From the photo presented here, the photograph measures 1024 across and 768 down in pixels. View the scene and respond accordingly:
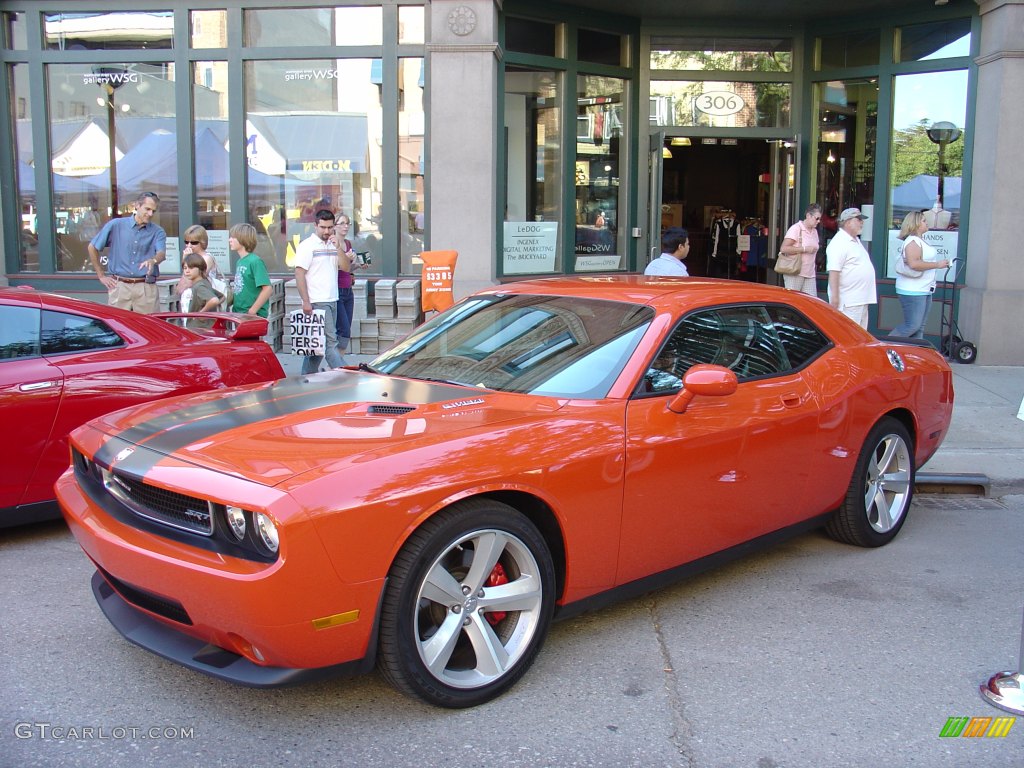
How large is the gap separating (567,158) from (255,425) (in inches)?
389

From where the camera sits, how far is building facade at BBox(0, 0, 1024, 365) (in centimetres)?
1134

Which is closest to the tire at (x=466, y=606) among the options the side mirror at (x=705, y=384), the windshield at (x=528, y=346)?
the windshield at (x=528, y=346)

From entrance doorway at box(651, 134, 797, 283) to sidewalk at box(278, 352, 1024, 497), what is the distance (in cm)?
547

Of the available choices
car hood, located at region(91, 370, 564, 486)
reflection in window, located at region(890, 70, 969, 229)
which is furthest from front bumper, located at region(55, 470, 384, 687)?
reflection in window, located at region(890, 70, 969, 229)

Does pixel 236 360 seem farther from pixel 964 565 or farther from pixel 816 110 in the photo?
pixel 816 110

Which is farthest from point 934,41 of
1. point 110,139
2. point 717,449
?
point 110,139

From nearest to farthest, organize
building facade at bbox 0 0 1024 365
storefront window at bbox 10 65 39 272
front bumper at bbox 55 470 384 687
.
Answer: front bumper at bbox 55 470 384 687 → building facade at bbox 0 0 1024 365 → storefront window at bbox 10 65 39 272

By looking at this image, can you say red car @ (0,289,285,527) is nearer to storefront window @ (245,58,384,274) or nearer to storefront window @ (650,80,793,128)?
storefront window @ (245,58,384,274)

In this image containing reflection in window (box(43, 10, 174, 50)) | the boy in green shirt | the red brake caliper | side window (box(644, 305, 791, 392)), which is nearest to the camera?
the red brake caliper

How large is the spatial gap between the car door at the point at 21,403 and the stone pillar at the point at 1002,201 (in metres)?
9.84

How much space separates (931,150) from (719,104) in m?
2.96

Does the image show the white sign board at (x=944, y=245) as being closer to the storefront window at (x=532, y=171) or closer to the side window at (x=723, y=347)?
the storefront window at (x=532, y=171)

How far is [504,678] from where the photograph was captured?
3602mm

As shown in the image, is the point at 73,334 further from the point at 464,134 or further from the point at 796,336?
the point at 464,134
